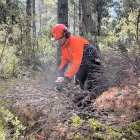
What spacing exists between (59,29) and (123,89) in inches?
84.7

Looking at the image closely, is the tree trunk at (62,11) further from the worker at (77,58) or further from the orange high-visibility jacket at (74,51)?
the orange high-visibility jacket at (74,51)

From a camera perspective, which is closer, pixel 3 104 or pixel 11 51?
pixel 3 104

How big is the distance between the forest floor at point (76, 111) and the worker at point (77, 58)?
41cm

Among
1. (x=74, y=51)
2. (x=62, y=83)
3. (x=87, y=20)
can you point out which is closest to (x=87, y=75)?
(x=74, y=51)

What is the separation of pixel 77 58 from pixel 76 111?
151 cm

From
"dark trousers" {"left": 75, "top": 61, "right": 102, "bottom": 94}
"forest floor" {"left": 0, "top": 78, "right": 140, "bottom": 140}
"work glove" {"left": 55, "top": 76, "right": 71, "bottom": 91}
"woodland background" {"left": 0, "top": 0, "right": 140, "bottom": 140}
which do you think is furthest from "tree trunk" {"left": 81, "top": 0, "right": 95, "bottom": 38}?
"work glove" {"left": 55, "top": 76, "right": 71, "bottom": 91}

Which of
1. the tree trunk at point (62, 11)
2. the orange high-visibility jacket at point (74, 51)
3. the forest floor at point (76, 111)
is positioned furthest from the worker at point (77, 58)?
the tree trunk at point (62, 11)

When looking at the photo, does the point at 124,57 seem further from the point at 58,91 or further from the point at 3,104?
the point at 3,104

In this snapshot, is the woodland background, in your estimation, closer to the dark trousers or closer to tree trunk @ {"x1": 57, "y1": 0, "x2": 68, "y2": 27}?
tree trunk @ {"x1": 57, "y1": 0, "x2": 68, "y2": 27}

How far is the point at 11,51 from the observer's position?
1308cm

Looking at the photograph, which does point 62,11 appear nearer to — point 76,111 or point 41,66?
point 41,66

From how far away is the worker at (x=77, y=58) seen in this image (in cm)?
656

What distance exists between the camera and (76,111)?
→ 527 cm

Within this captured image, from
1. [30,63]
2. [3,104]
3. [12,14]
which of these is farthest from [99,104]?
[12,14]
